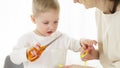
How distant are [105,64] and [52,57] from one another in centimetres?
25

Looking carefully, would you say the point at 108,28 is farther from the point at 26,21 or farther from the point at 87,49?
the point at 26,21

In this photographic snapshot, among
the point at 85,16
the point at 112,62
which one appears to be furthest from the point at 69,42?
the point at 85,16

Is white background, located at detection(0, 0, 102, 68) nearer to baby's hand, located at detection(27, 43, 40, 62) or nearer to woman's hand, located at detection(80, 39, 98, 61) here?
woman's hand, located at detection(80, 39, 98, 61)

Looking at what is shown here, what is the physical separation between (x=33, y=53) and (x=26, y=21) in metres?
1.12

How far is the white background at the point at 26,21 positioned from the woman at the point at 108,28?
3.00 feet

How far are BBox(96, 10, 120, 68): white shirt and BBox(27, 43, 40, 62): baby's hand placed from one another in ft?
1.01

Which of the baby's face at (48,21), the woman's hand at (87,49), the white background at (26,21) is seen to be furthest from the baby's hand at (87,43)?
the white background at (26,21)

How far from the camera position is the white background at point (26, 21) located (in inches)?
87.3

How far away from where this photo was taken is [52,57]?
1271mm

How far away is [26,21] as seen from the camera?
225 cm

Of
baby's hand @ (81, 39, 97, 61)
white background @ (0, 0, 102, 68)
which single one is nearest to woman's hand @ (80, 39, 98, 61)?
baby's hand @ (81, 39, 97, 61)

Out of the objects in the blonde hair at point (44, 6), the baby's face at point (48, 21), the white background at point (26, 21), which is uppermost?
the blonde hair at point (44, 6)

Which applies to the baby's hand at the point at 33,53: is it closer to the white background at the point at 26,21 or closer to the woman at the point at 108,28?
the woman at the point at 108,28

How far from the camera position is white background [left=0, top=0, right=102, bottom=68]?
7.27ft
